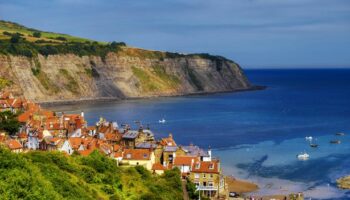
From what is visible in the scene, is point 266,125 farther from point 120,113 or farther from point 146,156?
point 146,156

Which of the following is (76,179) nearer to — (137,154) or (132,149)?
(137,154)

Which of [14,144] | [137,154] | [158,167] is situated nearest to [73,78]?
[14,144]

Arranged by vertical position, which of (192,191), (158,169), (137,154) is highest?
(137,154)

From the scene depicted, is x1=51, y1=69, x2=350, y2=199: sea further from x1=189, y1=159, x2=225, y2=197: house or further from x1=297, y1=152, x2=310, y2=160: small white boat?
x1=189, y1=159, x2=225, y2=197: house

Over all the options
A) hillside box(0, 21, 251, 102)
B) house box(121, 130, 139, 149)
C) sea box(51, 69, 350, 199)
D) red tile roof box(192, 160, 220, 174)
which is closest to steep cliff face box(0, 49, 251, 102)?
hillside box(0, 21, 251, 102)

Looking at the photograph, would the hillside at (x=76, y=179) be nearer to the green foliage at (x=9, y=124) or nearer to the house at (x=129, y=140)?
the house at (x=129, y=140)
